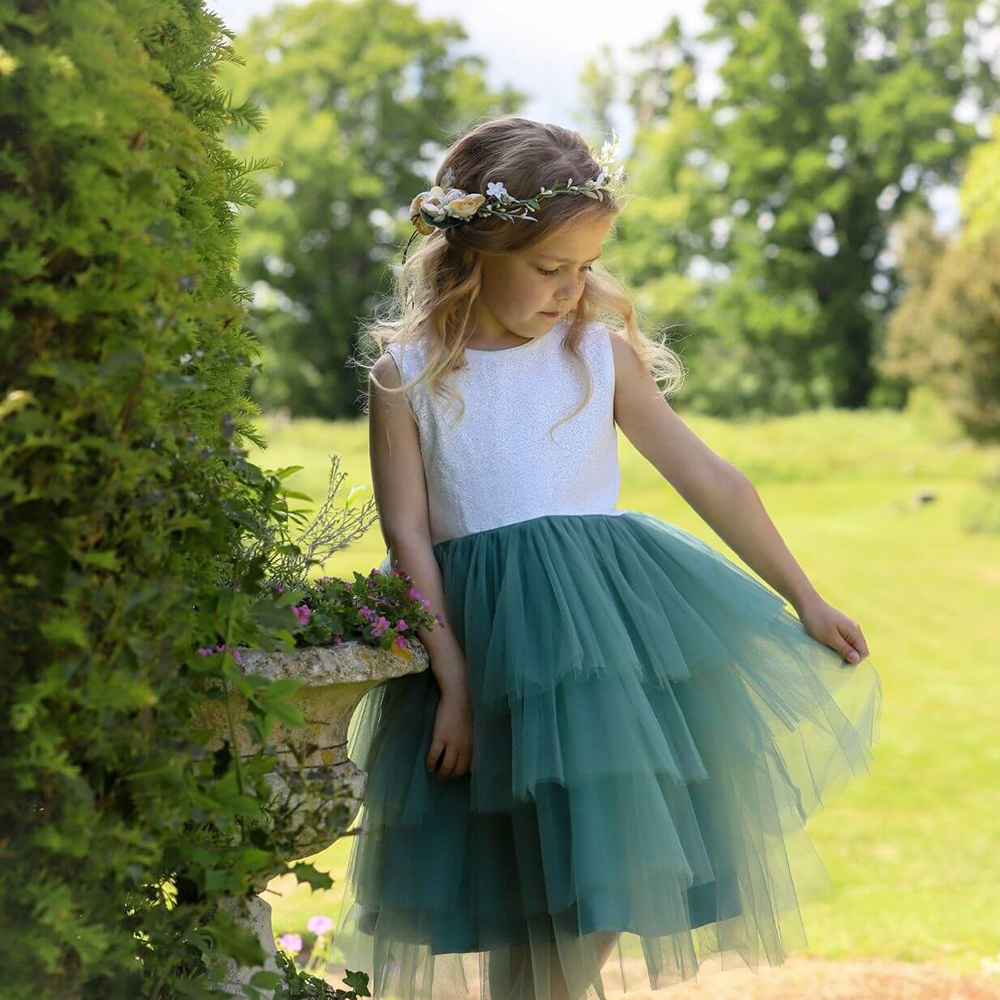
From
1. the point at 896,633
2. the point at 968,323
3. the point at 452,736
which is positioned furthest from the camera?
the point at 968,323

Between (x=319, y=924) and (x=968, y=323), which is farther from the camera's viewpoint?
(x=968, y=323)

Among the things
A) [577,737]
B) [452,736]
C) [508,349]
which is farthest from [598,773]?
[508,349]

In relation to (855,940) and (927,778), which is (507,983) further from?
(927,778)

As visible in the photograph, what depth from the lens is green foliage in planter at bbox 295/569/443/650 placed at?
6.61ft

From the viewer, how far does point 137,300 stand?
54.7 inches

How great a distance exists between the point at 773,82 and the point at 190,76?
28.1m

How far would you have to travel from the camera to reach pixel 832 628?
99.5 inches

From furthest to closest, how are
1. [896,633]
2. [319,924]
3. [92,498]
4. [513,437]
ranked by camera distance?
[896,633] → [319,924] → [513,437] → [92,498]

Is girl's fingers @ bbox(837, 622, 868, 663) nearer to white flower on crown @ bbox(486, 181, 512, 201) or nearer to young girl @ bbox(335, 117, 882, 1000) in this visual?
young girl @ bbox(335, 117, 882, 1000)

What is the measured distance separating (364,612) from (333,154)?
25.9 m

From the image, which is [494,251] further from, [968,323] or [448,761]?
[968,323]

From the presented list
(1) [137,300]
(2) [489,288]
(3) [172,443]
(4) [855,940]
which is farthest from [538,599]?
(4) [855,940]

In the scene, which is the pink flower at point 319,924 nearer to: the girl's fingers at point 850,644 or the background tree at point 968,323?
the girl's fingers at point 850,644

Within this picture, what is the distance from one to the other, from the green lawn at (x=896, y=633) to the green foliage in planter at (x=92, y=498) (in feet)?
1.53
